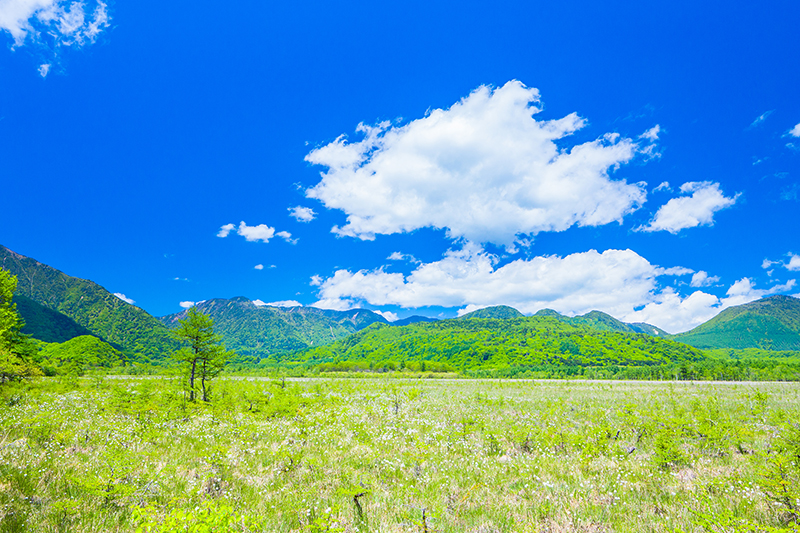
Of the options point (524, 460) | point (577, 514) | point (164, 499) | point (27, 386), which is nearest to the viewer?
point (577, 514)

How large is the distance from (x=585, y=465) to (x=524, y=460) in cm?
164

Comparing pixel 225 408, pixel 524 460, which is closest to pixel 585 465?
pixel 524 460

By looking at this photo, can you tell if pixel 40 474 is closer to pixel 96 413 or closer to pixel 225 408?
pixel 225 408

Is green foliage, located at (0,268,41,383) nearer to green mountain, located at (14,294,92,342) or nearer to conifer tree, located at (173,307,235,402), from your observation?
conifer tree, located at (173,307,235,402)

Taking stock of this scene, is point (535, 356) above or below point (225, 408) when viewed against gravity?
below

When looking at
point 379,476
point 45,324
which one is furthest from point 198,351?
point 45,324

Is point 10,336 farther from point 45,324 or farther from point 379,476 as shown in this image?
point 45,324

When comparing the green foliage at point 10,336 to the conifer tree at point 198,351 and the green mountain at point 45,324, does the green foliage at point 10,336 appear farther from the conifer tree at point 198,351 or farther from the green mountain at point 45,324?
the green mountain at point 45,324

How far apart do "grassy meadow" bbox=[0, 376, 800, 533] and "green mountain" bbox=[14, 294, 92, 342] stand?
202m

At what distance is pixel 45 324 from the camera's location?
156000 mm

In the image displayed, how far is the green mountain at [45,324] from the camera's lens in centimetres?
14838

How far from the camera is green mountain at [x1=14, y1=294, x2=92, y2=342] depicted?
148375 millimetres

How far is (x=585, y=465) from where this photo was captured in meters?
8.79

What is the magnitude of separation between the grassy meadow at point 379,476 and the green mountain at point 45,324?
663 feet
